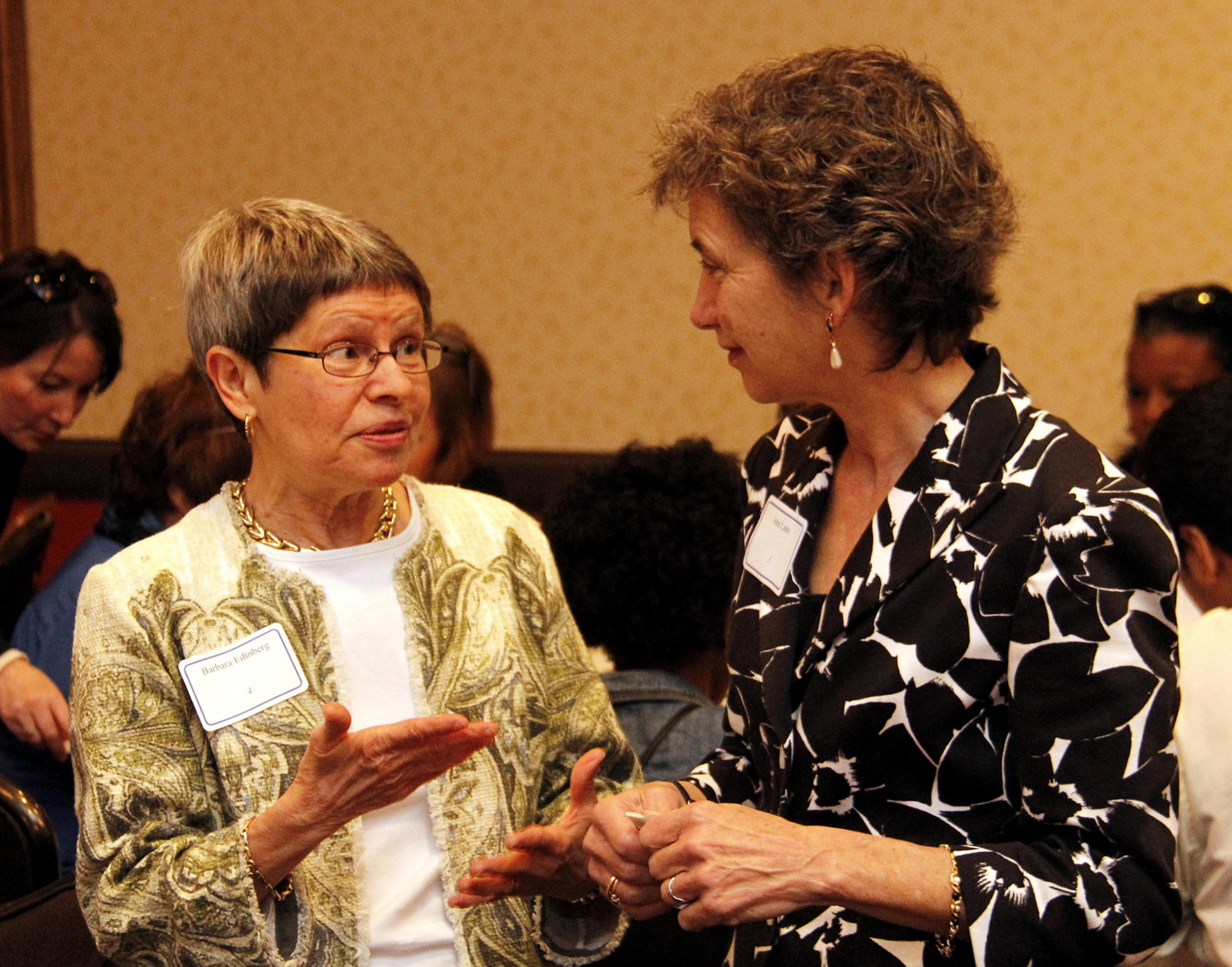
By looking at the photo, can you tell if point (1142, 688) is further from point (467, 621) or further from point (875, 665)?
point (467, 621)

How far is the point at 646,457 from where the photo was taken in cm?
218

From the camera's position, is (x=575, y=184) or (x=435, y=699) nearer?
(x=435, y=699)

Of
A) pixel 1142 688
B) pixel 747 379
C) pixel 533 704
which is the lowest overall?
pixel 533 704

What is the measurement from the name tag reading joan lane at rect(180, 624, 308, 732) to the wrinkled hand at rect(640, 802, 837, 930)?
49 cm

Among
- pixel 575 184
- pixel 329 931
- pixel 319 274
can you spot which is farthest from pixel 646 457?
pixel 575 184

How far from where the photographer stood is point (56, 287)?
2.87 meters

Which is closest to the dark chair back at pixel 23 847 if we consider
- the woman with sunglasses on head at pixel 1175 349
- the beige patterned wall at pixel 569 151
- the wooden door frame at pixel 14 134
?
the woman with sunglasses on head at pixel 1175 349

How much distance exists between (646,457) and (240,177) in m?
3.55

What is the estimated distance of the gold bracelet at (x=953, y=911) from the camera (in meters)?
1.19

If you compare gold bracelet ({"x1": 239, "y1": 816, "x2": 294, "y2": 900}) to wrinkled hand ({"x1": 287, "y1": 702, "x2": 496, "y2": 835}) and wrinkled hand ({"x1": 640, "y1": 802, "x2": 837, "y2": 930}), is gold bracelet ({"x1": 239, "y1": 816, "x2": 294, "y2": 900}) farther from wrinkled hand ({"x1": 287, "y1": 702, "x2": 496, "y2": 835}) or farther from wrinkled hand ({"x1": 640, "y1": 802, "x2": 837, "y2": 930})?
wrinkled hand ({"x1": 640, "y1": 802, "x2": 837, "y2": 930})

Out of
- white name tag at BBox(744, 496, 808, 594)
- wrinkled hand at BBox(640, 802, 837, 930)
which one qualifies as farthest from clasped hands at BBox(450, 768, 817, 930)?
white name tag at BBox(744, 496, 808, 594)

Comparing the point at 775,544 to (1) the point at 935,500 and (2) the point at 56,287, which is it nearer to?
(1) the point at 935,500

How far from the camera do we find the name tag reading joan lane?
4.69 ft

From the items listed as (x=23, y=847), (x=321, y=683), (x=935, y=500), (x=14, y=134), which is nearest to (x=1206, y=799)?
(x=935, y=500)
